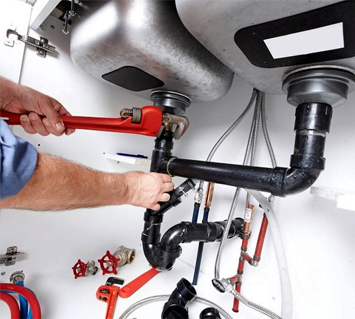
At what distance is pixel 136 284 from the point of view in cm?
80

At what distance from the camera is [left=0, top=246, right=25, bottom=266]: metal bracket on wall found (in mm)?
710

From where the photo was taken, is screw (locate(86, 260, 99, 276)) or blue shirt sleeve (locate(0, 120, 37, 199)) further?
screw (locate(86, 260, 99, 276))

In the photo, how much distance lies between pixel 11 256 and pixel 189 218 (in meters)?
0.67

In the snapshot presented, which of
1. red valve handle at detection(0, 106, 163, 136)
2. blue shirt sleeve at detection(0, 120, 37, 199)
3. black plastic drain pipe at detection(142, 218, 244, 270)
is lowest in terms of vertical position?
black plastic drain pipe at detection(142, 218, 244, 270)

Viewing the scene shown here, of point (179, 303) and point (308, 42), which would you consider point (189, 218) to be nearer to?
point (179, 303)

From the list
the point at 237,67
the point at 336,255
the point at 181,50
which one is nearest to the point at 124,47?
the point at 181,50

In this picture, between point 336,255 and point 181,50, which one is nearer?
point 181,50

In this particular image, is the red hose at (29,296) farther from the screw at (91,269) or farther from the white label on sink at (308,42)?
the white label on sink at (308,42)

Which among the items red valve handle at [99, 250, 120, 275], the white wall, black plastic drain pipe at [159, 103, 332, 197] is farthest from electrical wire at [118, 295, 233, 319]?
black plastic drain pipe at [159, 103, 332, 197]

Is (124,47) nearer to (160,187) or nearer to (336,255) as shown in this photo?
(160,187)

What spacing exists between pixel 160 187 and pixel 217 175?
0.16 metres

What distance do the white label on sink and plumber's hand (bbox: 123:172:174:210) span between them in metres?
0.40

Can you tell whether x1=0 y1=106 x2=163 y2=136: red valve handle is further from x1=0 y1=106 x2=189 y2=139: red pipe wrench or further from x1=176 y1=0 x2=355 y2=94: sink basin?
x1=176 y1=0 x2=355 y2=94: sink basin

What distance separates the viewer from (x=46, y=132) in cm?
63
